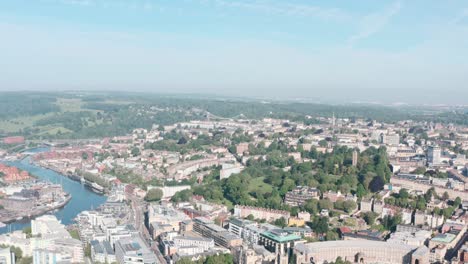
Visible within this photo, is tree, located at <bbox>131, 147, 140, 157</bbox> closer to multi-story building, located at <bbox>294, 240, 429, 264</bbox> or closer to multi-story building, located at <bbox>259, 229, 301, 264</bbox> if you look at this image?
multi-story building, located at <bbox>259, 229, 301, 264</bbox>

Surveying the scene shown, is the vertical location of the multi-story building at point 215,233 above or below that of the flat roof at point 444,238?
below

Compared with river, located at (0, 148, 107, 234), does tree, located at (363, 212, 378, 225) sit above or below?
above

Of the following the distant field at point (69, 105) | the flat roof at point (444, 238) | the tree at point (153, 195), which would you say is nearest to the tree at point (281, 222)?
the flat roof at point (444, 238)

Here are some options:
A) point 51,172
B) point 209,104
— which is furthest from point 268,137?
point 209,104

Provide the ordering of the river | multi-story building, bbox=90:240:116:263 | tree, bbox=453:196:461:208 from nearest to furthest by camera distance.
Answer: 1. multi-story building, bbox=90:240:116:263
2. tree, bbox=453:196:461:208
3. the river

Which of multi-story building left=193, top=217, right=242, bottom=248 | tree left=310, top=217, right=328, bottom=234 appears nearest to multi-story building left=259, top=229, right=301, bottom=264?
multi-story building left=193, top=217, right=242, bottom=248

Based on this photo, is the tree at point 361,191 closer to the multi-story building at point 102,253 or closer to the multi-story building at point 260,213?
the multi-story building at point 260,213

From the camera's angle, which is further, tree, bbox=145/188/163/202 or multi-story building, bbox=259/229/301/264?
tree, bbox=145/188/163/202

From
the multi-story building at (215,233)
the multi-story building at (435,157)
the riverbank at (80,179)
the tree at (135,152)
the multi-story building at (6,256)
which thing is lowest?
the riverbank at (80,179)
